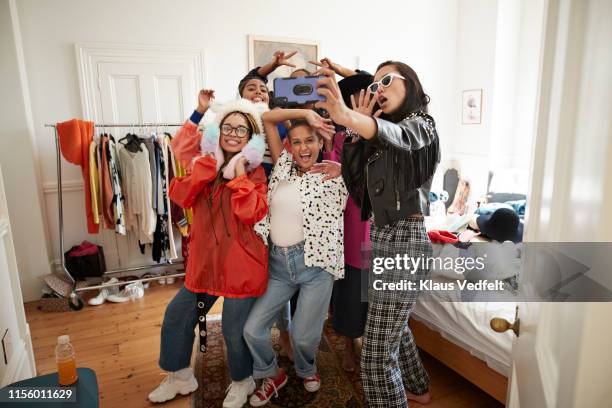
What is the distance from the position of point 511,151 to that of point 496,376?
10.3 ft

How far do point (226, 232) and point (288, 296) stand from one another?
379 millimetres

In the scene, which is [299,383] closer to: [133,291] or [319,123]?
[319,123]

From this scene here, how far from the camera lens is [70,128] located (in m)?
2.78

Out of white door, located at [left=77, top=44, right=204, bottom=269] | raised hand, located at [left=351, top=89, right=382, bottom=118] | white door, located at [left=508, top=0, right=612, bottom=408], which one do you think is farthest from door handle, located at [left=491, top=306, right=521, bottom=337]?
white door, located at [left=77, top=44, right=204, bottom=269]

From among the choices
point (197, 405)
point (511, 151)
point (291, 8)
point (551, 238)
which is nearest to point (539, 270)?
point (551, 238)

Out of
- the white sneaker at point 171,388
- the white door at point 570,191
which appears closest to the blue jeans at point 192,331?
the white sneaker at point 171,388

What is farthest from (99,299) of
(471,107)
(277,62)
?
(471,107)

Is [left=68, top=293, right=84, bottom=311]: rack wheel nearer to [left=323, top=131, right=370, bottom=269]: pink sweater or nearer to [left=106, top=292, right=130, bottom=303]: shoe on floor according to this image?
[left=106, top=292, right=130, bottom=303]: shoe on floor

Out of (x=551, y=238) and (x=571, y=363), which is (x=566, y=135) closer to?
(x=551, y=238)

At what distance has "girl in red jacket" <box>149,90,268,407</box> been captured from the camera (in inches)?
62.5

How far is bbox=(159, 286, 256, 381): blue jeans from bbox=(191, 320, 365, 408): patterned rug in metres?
0.22

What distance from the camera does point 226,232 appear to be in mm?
1612

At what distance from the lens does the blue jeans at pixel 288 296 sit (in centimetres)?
162

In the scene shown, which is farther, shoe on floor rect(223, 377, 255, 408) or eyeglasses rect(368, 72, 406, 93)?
shoe on floor rect(223, 377, 255, 408)
